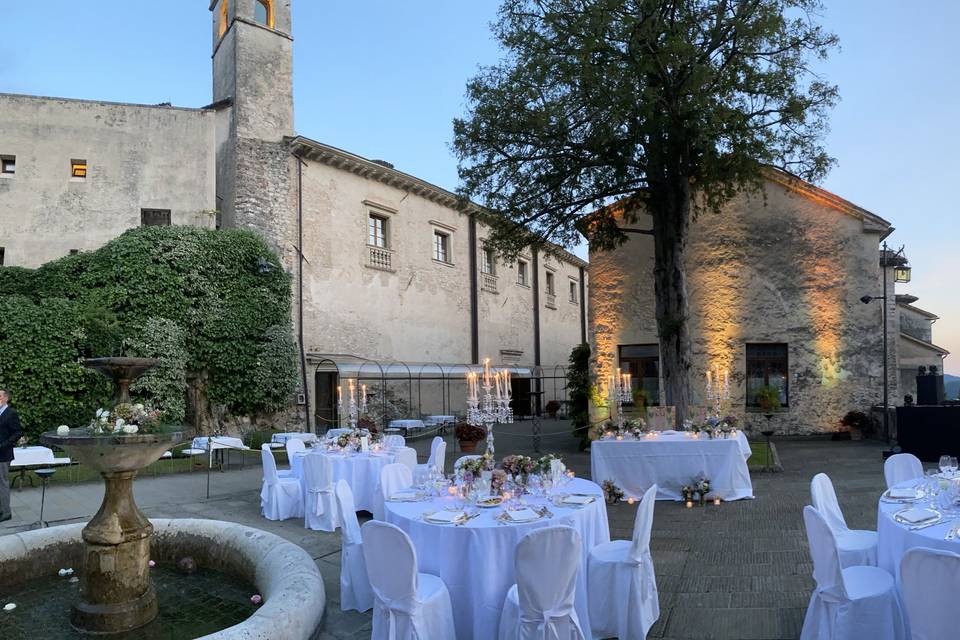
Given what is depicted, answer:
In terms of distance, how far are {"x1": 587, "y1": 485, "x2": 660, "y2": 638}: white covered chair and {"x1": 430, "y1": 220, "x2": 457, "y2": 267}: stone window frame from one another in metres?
18.7

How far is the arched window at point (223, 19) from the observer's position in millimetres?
18062

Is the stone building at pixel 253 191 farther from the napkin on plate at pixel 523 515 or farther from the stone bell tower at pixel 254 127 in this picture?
the napkin on plate at pixel 523 515

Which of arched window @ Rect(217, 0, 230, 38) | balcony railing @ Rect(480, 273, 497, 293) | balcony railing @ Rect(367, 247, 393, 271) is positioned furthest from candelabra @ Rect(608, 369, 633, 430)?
arched window @ Rect(217, 0, 230, 38)

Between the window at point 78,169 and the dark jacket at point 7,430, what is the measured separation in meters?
10.6

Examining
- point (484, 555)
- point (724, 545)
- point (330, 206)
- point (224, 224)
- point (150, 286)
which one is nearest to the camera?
point (484, 555)

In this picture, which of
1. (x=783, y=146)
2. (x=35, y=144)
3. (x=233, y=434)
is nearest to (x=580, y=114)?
(x=783, y=146)

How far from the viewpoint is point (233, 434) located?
16.1 metres

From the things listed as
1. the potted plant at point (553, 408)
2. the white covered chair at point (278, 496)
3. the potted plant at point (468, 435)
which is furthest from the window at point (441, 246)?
the white covered chair at point (278, 496)

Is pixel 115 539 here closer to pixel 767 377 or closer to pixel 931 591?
pixel 931 591

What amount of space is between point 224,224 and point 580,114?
10292 mm

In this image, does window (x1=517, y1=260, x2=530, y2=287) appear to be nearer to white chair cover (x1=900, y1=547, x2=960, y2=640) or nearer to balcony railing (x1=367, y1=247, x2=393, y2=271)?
balcony railing (x1=367, y1=247, x2=393, y2=271)

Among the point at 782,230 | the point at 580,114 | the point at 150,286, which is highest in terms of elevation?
the point at 580,114

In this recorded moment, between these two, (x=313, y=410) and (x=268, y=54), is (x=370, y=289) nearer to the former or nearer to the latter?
(x=313, y=410)

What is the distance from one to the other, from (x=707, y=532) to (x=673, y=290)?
267 inches
